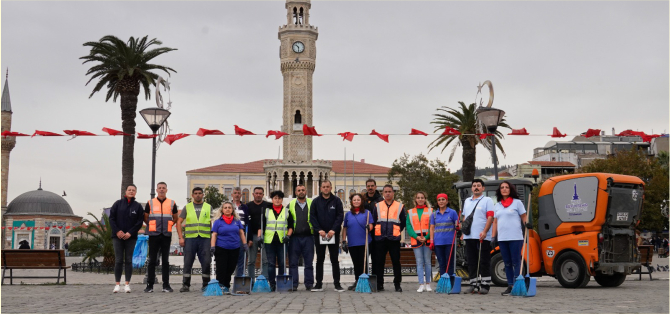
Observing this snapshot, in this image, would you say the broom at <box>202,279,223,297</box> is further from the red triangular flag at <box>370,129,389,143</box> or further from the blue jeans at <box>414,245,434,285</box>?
the red triangular flag at <box>370,129,389,143</box>

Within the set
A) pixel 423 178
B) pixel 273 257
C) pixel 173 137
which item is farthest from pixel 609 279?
pixel 423 178

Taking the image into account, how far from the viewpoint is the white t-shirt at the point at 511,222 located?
39.3 feet

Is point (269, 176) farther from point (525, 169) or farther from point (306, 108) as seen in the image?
point (525, 169)

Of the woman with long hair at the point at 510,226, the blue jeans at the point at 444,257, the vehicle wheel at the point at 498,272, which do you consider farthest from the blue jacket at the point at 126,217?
the vehicle wheel at the point at 498,272

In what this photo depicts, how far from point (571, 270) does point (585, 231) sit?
0.75 metres

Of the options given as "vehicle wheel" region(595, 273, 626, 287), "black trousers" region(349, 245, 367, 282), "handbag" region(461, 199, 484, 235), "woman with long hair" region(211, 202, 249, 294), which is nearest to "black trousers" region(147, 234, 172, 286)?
"woman with long hair" region(211, 202, 249, 294)

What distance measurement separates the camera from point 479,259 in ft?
40.9

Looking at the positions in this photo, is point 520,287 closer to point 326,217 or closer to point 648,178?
point 326,217

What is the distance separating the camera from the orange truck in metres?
14.3

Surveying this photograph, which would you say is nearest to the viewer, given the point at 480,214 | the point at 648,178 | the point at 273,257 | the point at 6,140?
the point at 480,214

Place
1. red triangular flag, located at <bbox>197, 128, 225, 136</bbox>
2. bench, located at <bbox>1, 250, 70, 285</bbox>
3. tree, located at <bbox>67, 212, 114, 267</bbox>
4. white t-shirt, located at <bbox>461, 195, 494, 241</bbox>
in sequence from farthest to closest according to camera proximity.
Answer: tree, located at <bbox>67, 212, 114, 267</bbox> → red triangular flag, located at <bbox>197, 128, 225, 136</bbox> → bench, located at <bbox>1, 250, 70, 285</bbox> → white t-shirt, located at <bbox>461, 195, 494, 241</bbox>

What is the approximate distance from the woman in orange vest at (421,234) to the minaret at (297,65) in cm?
6221

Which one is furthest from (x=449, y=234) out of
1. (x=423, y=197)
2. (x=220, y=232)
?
(x=220, y=232)

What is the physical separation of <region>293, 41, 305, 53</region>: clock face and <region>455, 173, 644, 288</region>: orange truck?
62367mm
